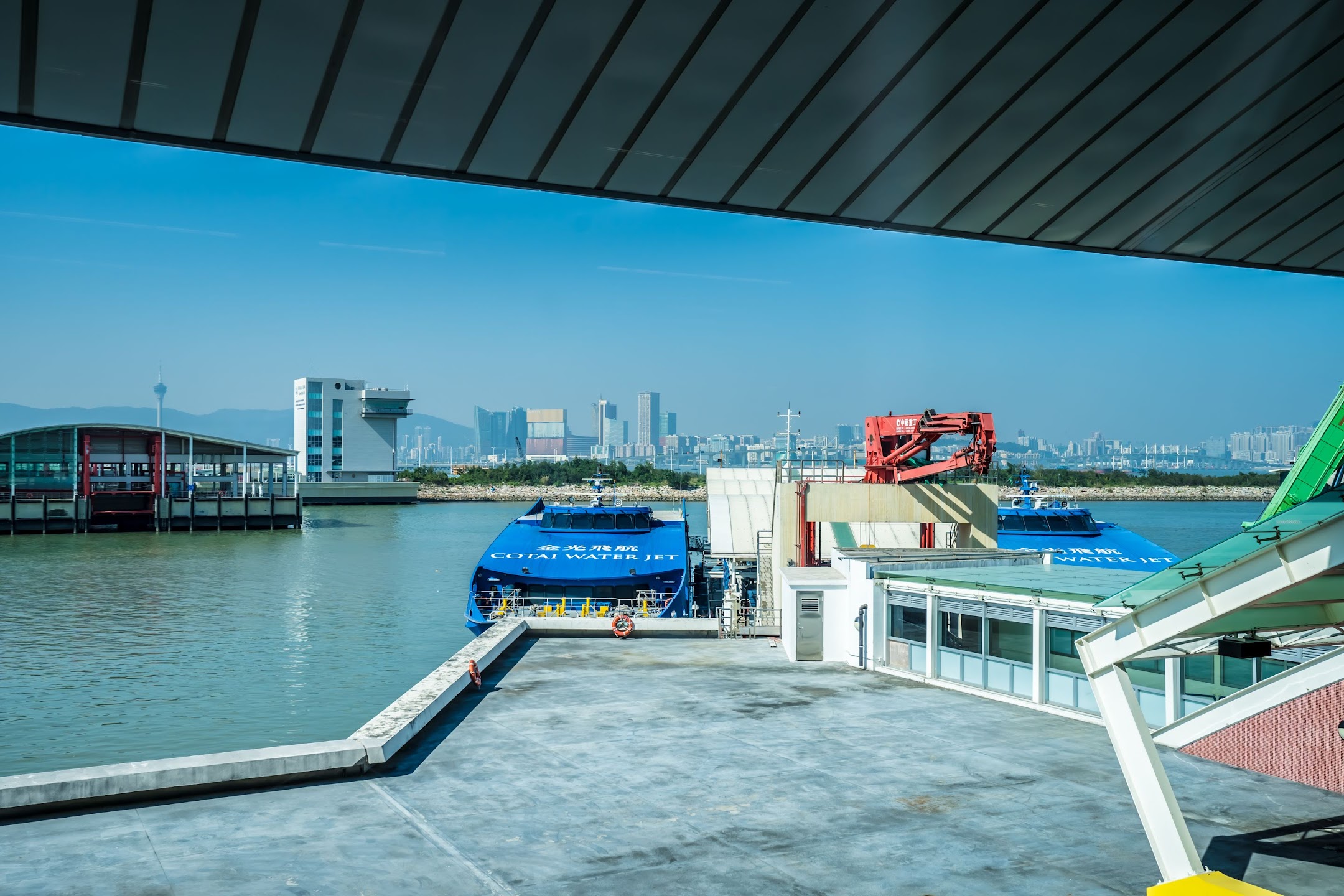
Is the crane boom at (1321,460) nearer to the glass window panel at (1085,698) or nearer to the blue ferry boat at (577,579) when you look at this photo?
the glass window panel at (1085,698)

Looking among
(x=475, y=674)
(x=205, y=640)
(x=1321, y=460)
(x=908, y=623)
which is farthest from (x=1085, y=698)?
(x=205, y=640)

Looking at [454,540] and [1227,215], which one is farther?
[454,540]

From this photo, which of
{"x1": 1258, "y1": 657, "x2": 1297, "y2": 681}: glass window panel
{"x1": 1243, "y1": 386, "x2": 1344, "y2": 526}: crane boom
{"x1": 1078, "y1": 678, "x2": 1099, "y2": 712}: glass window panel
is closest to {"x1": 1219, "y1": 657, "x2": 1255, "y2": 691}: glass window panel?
{"x1": 1258, "y1": 657, "x2": 1297, "y2": 681}: glass window panel

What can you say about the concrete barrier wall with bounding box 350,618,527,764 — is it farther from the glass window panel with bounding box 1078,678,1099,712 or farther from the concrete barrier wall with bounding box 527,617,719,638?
the glass window panel with bounding box 1078,678,1099,712

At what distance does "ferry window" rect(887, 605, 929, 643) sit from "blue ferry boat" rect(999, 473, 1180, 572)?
769 inches

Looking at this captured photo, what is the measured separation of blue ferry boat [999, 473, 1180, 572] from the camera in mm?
34625

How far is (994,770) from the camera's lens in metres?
11.4

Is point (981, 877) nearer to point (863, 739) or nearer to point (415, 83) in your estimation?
point (863, 739)

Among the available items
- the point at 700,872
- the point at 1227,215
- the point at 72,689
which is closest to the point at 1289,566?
the point at 1227,215

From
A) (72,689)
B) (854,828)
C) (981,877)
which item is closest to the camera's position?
(981,877)

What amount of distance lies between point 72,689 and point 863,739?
2357cm

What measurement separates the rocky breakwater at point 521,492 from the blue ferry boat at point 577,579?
112 metres

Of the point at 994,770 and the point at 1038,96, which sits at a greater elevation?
the point at 1038,96

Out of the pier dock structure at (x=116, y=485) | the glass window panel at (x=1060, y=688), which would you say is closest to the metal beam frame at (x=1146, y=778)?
the glass window panel at (x=1060, y=688)
